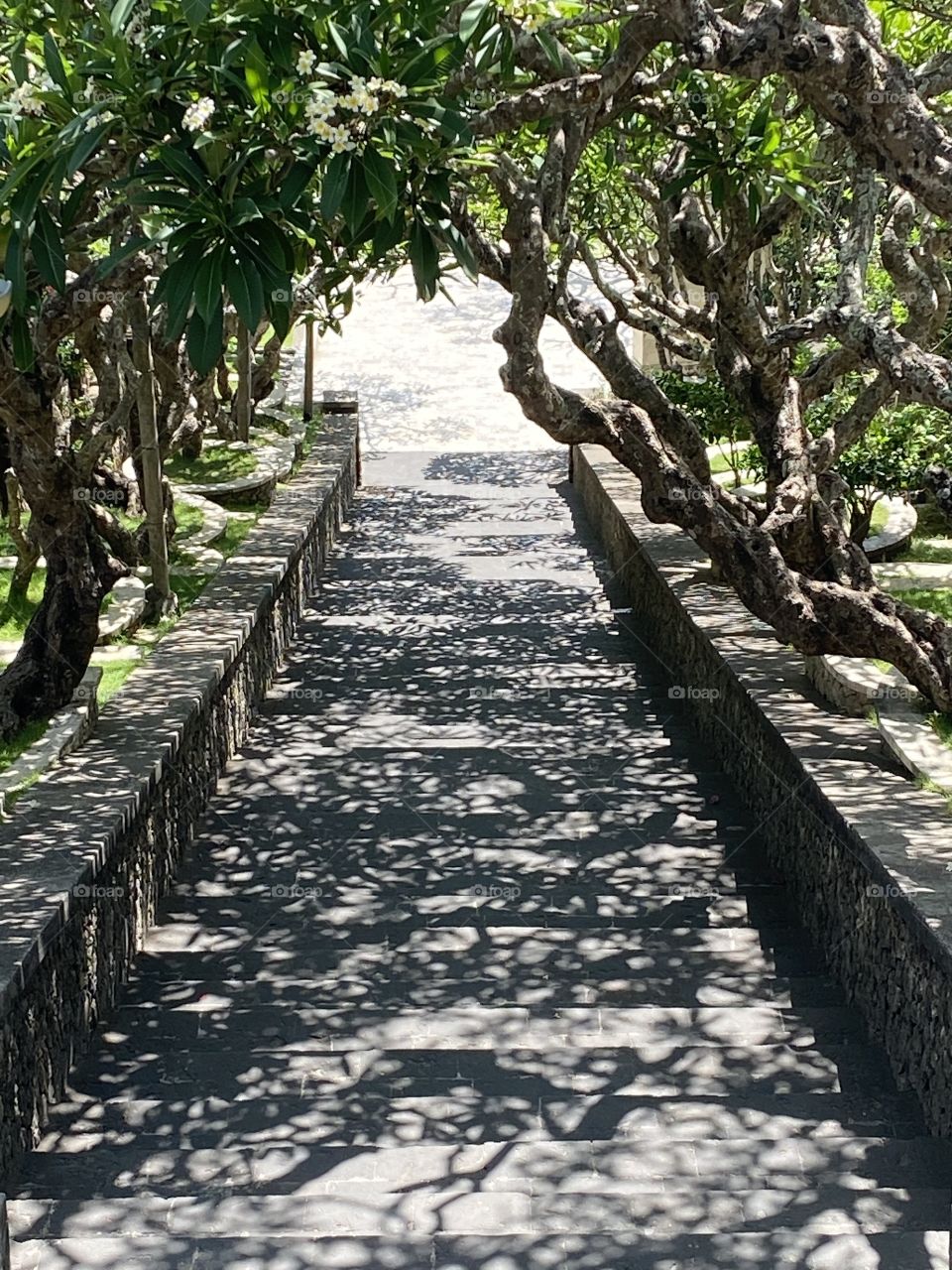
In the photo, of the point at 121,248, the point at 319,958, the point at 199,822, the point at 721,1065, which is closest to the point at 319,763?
the point at 199,822

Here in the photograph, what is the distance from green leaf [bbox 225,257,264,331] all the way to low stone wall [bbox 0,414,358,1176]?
206cm

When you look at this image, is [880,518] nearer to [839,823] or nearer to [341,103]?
[839,823]

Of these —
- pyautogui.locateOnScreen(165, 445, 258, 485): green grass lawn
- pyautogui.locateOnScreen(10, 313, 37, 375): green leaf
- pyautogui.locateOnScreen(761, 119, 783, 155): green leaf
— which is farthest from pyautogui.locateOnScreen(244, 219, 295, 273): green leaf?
pyautogui.locateOnScreen(165, 445, 258, 485): green grass lawn

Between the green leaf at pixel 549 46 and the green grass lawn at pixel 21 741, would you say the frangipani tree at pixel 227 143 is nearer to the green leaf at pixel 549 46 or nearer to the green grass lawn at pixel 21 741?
the green leaf at pixel 549 46

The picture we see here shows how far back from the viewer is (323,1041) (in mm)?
5453

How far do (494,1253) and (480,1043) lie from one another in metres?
1.46

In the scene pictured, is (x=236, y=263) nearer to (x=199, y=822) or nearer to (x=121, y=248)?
(x=121, y=248)

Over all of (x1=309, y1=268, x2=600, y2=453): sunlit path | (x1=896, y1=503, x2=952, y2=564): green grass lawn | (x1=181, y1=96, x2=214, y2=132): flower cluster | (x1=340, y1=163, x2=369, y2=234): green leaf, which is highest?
(x1=181, y1=96, x2=214, y2=132): flower cluster

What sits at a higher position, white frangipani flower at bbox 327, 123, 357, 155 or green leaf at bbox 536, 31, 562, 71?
green leaf at bbox 536, 31, 562, 71

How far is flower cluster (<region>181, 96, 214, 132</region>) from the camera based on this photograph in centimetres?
447

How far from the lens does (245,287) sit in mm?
4227

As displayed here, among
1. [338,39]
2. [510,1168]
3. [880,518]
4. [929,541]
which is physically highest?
[338,39]

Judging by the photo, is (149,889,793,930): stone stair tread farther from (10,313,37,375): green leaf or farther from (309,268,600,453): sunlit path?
(309,268,600,453): sunlit path

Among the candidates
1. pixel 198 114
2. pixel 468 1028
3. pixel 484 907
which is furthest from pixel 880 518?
pixel 198 114
